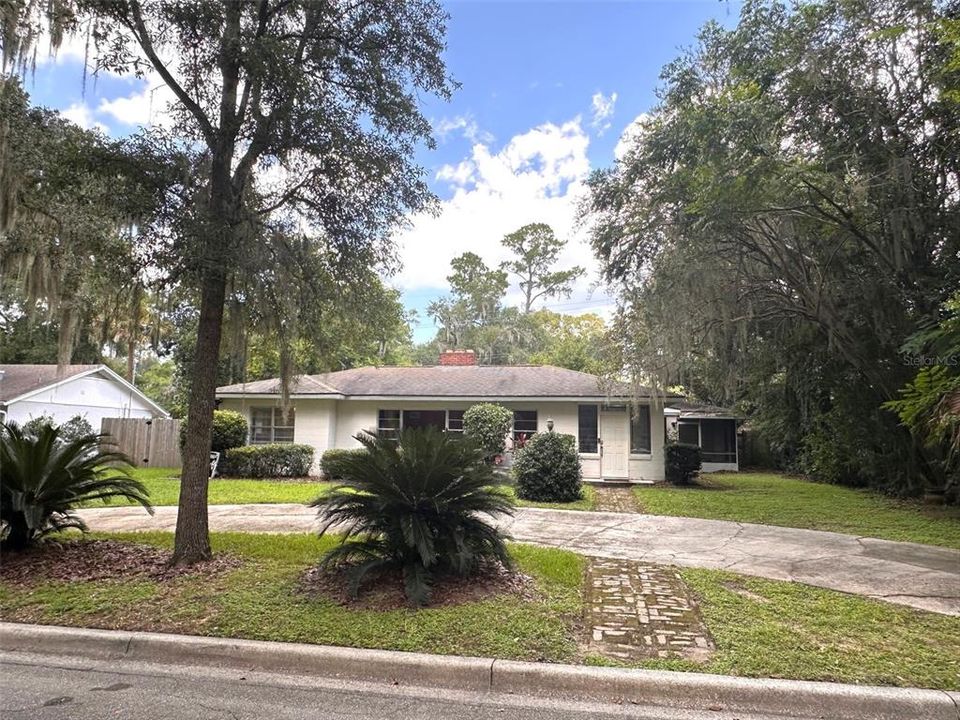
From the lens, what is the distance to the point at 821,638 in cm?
423

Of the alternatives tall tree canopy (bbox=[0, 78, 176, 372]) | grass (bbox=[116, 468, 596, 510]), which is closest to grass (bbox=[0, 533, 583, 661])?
tall tree canopy (bbox=[0, 78, 176, 372])

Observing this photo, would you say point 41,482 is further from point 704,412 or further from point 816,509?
point 704,412

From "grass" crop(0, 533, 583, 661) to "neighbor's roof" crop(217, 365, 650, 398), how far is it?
34.0 ft

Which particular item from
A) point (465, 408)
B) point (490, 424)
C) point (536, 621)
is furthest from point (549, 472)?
point (536, 621)

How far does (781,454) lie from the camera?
23.6 metres

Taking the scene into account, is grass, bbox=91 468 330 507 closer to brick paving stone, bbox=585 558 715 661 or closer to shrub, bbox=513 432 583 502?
shrub, bbox=513 432 583 502

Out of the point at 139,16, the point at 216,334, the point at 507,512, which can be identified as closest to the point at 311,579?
the point at 507,512

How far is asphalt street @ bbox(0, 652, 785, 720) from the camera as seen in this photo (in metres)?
3.30

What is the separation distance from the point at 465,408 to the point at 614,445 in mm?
4246

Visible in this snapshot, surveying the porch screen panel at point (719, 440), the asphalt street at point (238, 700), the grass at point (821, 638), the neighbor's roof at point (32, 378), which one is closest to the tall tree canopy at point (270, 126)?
the asphalt street at point (238, 700)

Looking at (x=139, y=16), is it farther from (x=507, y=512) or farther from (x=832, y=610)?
(x=832, y=610)

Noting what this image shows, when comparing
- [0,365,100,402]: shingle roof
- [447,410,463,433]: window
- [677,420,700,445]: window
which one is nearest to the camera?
[447,410,463,433]: window

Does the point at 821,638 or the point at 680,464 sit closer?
the point at 821,638

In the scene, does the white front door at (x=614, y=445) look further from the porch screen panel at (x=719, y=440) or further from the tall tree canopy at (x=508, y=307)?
the tall tree canopy at (x=508, y=307)
